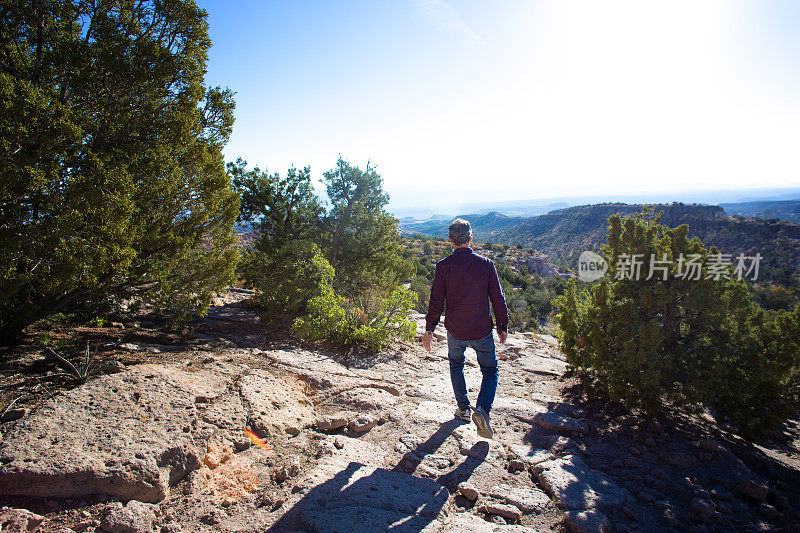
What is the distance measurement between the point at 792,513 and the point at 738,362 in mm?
1754

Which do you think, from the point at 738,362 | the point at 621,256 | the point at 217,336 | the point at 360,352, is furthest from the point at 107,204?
the point at 738,362

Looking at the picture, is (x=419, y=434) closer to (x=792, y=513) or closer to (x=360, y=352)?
(x=360, y=352)

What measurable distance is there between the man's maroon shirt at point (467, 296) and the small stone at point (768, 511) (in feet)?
8.67

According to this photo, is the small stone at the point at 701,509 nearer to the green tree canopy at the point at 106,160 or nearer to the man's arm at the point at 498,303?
the man's arm at the point at 498,303

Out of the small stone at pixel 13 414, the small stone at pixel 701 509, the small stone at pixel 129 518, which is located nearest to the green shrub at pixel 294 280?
the small stone at pixel 13 414

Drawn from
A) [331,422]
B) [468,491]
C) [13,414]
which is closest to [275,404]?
[331,422]

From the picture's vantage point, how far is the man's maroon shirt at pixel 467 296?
3711 millimetres

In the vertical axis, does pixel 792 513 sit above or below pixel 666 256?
below

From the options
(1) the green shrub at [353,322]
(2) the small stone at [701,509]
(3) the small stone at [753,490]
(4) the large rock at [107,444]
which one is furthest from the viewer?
(1) the green shrub at [353,322]

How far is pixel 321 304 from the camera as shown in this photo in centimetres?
630

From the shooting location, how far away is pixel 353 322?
6387mm

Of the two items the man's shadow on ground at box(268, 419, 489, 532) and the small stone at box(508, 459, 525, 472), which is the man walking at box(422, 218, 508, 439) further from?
the man's shadow on ground at box(268, 419, 489, 532)

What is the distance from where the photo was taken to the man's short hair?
12.5 feet

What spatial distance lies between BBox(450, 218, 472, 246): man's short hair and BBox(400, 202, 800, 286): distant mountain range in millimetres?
8080
